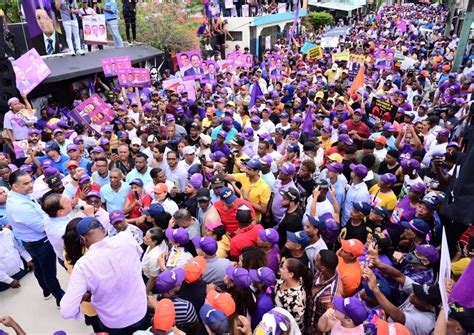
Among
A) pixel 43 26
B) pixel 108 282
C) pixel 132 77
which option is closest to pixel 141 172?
pixel 108 282

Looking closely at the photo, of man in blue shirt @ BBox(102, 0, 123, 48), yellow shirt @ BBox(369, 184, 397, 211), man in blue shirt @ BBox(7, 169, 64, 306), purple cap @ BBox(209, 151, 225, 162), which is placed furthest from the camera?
man in blue shirt @ BBox(102, 0, 123, 48)

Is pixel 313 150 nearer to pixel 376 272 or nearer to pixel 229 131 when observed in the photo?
pixel 229 131

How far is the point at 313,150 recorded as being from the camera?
5680 millimetres

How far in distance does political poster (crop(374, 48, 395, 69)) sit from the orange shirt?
1053cm

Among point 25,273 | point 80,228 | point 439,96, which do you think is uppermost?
point 80,228

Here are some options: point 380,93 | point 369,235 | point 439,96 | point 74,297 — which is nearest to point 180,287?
point 74,297

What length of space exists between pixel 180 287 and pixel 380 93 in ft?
27.2

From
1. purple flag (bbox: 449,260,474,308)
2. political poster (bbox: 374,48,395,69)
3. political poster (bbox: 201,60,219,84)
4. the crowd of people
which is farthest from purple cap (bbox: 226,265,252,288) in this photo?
political poster (bbox: 374,48,395,69)

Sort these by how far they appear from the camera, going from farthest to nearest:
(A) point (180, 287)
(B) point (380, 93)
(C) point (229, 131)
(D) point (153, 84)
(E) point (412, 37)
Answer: (E) point (412, 37)
(D) point (153, 84)
(B) point (380, 93)
(C) point (229, 131)
(A) point (180, 287)

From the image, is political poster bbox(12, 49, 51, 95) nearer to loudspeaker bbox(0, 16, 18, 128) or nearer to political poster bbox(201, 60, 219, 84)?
loudspeaker bbox(0, 16, 18, 128)

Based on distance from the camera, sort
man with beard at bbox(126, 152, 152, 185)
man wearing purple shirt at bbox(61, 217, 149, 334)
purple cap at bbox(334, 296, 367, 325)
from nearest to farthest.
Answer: purple cap at bbox(334, 296, 367, 325), man wearing purple shirt at bbox(61, 217, 149, 334), man with beard at bbox(126, 152, 152, 185)

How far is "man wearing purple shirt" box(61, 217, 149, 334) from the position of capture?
2.52 metres

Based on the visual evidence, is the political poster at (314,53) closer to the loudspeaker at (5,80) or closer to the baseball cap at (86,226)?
the loudspeaker at (5,80)

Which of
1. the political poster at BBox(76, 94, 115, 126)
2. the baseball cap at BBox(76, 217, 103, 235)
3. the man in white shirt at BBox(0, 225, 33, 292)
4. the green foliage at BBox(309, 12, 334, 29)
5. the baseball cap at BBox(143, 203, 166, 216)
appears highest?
the green foliage at BBox(309, 12, 334, 29)
